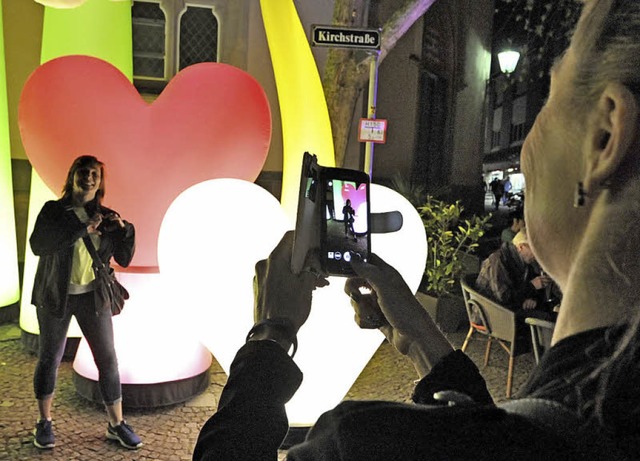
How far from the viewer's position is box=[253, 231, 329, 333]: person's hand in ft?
4.17

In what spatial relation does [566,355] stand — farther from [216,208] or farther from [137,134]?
[137,134]

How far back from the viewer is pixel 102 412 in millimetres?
4656

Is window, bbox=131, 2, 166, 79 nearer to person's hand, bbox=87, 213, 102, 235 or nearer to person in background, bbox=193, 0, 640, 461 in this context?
person's hand, bbox=87, 213, 102, 235

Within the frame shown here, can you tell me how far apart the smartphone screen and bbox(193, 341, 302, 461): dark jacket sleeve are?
1.16ft

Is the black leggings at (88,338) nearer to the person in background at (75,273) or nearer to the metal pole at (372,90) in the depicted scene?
the person in background at (75,273)

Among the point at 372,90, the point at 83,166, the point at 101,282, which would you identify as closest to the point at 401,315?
the point at 101,282

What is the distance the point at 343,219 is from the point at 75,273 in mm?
2863

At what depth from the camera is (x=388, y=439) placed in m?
0.64

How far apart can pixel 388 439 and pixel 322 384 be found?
3243 mm

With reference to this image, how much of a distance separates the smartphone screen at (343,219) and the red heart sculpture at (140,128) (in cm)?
282

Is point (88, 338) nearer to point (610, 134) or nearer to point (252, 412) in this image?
point (252, 412)

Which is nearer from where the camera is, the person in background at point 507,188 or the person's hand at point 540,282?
the person's hand at point 540,282

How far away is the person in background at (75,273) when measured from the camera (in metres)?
3.80

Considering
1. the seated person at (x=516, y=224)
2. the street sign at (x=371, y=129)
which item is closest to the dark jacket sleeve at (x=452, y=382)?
the street sign at (x=371, y=129)
